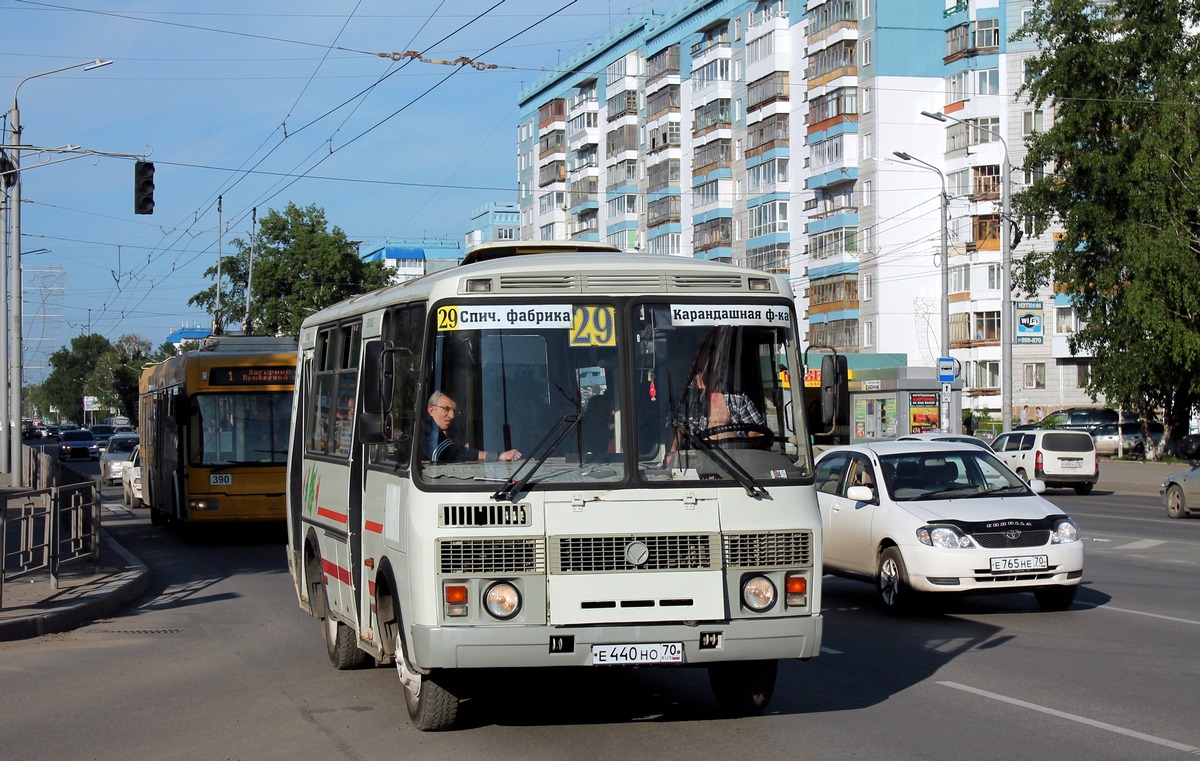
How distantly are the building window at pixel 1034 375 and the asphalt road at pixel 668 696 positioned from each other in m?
57.0

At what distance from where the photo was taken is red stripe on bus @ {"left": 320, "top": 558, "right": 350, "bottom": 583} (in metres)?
9.38

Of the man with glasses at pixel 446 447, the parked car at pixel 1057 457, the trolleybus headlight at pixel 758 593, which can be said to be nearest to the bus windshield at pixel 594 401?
the man with glasses at pixel 446 447

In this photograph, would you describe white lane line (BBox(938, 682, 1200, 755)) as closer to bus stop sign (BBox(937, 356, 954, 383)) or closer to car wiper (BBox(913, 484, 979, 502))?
car wiper (BBox(913, 484, 979, 502))

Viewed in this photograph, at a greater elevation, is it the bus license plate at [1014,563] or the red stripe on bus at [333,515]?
the red stripe on bus at [333,515]

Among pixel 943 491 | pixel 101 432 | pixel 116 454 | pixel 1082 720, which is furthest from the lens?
pixel 101 432

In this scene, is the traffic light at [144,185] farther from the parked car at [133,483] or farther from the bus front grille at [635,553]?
the bus front grille at [635,553]

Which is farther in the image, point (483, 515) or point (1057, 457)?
point (1057, 457)

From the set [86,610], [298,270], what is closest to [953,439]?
[86,610]

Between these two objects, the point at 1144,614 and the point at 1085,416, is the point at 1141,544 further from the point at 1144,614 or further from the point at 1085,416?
the point at 1085,416

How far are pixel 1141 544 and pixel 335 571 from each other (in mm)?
14241

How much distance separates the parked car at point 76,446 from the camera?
7381cm

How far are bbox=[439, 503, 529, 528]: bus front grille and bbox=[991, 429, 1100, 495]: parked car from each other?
97.4 ft

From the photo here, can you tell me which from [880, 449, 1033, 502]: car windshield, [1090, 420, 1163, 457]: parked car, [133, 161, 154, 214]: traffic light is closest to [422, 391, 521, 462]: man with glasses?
[880, 449, 1033, 502]: car windshield

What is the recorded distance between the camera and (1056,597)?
1290cm
